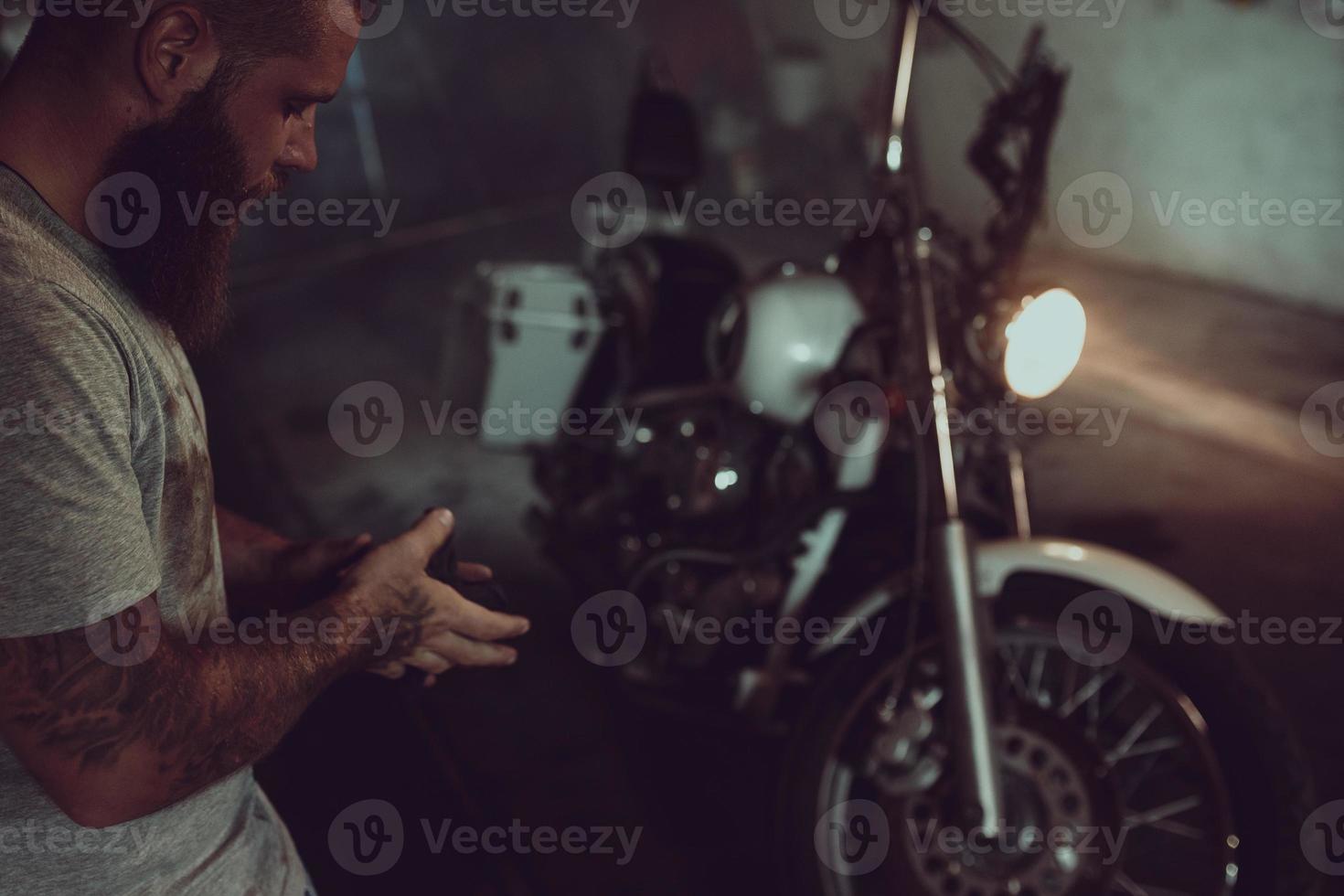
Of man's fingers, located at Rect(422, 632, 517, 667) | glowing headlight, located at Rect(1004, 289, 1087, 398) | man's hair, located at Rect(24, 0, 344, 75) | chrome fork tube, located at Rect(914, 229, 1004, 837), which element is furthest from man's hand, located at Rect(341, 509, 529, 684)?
glowing headlight, located at Rect(1004, 289, 1087, 398)

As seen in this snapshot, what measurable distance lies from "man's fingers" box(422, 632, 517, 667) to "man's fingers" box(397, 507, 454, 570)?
0.31ft

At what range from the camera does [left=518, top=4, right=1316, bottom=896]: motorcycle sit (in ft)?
6.00

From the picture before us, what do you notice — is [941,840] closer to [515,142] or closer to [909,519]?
[909,519]

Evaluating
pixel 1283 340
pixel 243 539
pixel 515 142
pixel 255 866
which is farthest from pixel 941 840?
pixel 515 142

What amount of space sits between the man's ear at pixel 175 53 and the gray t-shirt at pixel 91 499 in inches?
5.9

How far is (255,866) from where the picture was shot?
119 centimetres

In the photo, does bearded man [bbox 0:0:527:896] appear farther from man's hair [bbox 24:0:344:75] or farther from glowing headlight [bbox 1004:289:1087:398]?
glowing headlight [bbox 1004:289:1087:398]

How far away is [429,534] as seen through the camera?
120 cm

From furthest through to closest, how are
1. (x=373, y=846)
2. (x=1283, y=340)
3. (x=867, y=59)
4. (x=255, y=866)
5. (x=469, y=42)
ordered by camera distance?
1. (x=469, y=42)
2. (x=867, y=59)
3. (x=1283, y=340)
4. (x=373, y=846)
5. (x=255, y=866)

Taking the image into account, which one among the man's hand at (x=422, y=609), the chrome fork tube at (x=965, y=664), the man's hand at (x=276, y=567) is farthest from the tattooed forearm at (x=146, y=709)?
the chrome fork tube at (x=965, y=664)

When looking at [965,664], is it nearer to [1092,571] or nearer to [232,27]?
[1092,571]

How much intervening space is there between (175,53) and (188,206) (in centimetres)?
16

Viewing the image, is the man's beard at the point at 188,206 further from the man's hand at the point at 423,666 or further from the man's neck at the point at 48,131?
the man's hand at the point at 423,666

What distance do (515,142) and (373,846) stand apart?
34.1 ft
